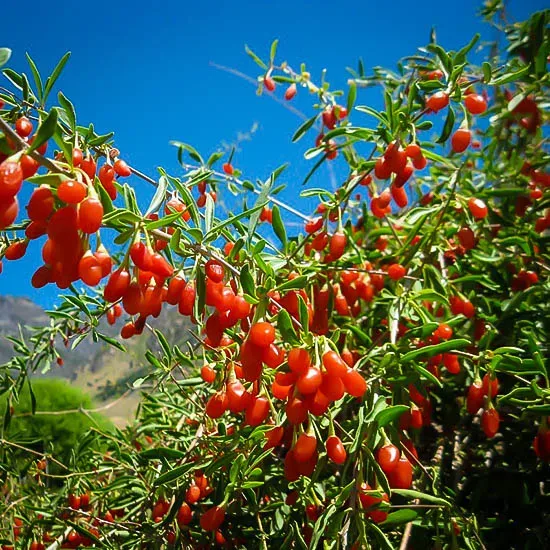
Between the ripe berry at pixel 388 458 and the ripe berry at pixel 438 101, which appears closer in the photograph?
the ripe berry at pixel 388 458

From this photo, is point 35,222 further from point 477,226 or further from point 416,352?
point 477,226

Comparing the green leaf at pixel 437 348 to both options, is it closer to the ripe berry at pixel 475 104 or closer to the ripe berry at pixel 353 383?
the ripe berry at pixel 353 383

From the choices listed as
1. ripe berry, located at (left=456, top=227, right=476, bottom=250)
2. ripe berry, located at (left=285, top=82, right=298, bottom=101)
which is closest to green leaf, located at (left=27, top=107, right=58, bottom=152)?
ripe berry, located at (left=456, top=227, right=476, bottom=250)

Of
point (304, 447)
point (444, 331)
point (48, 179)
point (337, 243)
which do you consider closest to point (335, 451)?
point (304, 447)

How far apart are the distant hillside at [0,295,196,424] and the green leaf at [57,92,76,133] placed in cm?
138

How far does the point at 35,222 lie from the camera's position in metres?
0.75

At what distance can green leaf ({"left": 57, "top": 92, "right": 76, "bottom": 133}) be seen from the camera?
824 mm

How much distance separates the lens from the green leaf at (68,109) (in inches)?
32.4

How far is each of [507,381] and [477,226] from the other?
645 millimetres

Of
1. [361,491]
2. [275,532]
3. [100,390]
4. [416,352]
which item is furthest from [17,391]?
[100,390]

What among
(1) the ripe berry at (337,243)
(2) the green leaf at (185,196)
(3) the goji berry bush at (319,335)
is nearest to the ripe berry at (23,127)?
(3) the goji berry bush at (319,335)

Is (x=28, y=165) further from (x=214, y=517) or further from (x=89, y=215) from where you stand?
(x=214, y=517)

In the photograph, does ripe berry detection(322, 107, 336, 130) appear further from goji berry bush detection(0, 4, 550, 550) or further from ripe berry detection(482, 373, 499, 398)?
ripe berry detection(482, 373, 499, 398)

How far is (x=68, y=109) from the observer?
86 cm
